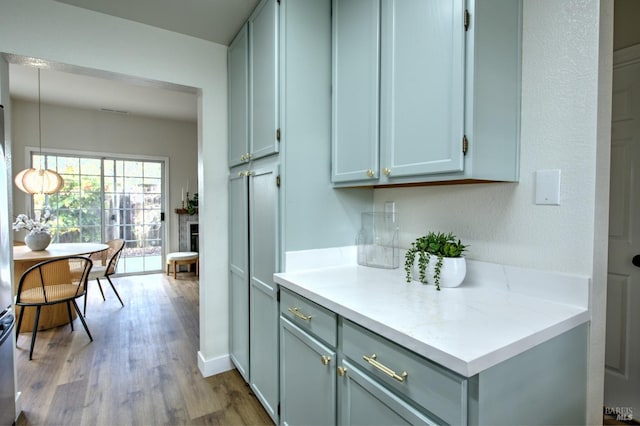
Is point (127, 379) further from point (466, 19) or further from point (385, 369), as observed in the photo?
point (466, 19)

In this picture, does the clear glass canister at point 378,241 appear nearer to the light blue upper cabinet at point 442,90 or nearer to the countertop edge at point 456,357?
the light blue upper cabinet at point 442,90

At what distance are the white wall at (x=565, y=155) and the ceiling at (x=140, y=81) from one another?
1.55m

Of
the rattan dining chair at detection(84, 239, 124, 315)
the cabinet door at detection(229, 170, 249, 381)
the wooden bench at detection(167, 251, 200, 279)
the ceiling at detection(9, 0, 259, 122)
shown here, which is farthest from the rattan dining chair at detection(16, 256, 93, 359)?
the wooden bench at detection(167, 251, 200, 279)

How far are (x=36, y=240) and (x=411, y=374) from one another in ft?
13.0

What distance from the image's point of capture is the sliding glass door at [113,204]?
494cm

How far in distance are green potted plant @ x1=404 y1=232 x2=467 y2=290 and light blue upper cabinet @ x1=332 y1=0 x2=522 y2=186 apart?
31 centimetres

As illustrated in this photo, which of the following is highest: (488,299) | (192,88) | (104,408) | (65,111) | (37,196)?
(65,111)

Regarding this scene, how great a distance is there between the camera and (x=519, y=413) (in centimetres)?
87

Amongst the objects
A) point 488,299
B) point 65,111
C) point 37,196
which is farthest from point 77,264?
point 488,299

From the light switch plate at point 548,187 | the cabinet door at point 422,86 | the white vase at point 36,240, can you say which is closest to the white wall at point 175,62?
the cabinet door at point 422,86

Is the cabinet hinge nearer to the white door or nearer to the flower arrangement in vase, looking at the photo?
the white door

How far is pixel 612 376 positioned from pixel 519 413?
1510mm

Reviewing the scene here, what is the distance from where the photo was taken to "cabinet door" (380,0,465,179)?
44.0 inches

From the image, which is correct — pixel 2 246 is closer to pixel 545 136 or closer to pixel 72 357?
pixel 72 357
